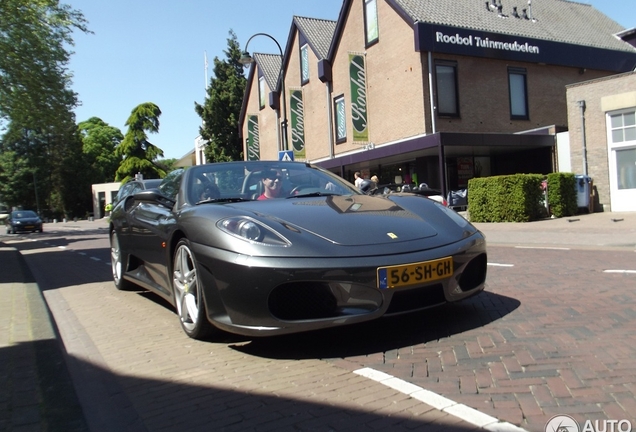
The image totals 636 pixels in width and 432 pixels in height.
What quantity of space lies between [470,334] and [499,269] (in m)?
3.32

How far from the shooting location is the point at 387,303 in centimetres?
349

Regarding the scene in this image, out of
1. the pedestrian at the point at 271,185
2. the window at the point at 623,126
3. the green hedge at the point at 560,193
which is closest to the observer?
the pedestrian at the point at 271,185

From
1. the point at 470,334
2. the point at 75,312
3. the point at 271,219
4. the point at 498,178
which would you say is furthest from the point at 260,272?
the point at 498,178

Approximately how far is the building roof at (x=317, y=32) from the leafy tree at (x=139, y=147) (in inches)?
1110

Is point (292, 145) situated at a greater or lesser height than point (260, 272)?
greater

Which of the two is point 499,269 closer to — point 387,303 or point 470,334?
point 470,334

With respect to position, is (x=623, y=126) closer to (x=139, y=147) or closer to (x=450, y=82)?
(x=450, y=82)

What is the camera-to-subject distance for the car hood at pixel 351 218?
12.1 ft

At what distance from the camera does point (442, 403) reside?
2682 millimetres

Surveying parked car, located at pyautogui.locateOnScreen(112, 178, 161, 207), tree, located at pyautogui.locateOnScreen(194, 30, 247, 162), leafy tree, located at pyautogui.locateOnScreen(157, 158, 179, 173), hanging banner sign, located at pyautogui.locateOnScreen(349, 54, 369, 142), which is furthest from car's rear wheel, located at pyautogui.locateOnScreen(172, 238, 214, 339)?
leafy tree, located at pyautogui.locateOnScreen(157, 158, 179, 173)

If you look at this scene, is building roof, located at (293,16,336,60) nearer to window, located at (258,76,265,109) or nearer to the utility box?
window, located at (258,76,265,109)

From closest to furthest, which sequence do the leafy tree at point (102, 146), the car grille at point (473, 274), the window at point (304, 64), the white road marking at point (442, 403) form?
1. the white road marking at point (442, 403)
2. the car grille at point (473, 274)
3. the window at point (304, 64)
4. the leafy tree at point (102, 146)

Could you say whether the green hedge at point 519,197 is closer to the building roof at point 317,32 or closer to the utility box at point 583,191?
the utility box at point 583,191

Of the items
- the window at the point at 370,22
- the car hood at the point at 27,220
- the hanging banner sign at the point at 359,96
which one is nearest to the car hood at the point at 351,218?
the hanging banner sign at the point at 359,96
